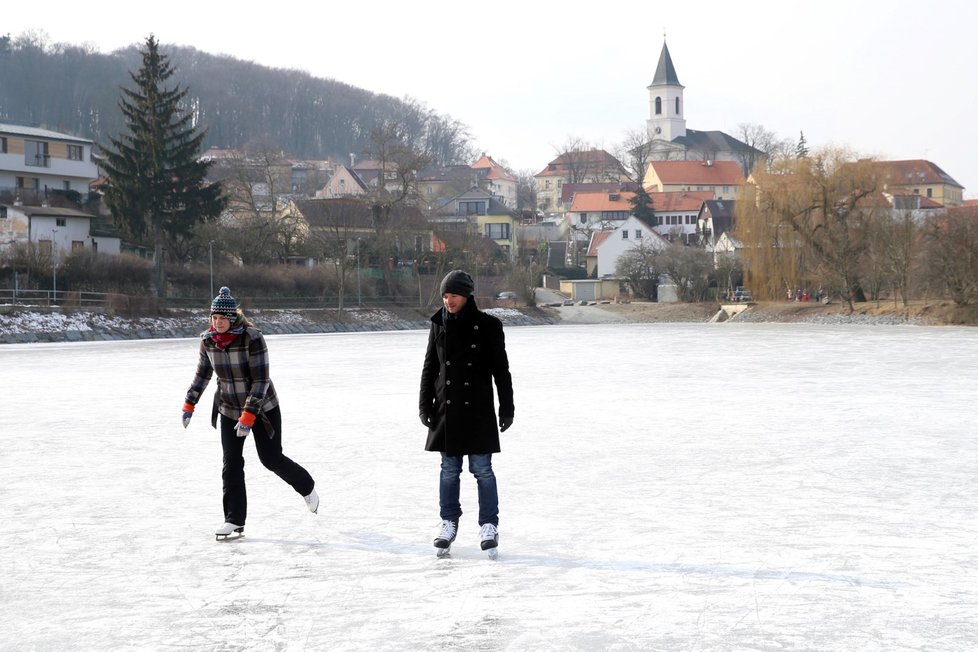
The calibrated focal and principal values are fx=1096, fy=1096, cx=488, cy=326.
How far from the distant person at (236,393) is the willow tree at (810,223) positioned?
42995 mm

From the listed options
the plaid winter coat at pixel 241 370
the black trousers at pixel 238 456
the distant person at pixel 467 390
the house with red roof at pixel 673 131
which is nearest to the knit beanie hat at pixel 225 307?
the plaid winter coat at pixel 241 370

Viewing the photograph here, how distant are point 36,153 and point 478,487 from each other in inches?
2262

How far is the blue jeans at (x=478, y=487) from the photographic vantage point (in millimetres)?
5844

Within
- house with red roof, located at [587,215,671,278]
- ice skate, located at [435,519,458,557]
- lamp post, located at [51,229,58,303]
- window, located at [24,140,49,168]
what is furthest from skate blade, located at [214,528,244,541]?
house with red roof, located at [587,215,671,278]

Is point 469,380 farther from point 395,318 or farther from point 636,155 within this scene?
point 636,155

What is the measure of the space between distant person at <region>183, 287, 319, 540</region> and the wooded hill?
11063 cm

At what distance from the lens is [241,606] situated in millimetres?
4949

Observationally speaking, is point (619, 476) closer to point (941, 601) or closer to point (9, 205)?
point (941, 601)

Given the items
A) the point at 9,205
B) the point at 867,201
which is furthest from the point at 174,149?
the point at 867,201

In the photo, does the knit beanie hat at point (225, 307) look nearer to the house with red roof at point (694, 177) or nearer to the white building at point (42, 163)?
the white building at point (42, 163)

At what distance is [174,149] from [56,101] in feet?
293

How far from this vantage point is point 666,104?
145 metres

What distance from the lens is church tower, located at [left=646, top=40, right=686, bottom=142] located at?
5714 inches

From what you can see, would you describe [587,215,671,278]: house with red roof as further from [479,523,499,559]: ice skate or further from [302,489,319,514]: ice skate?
[479,523,499,559]: ice skate
